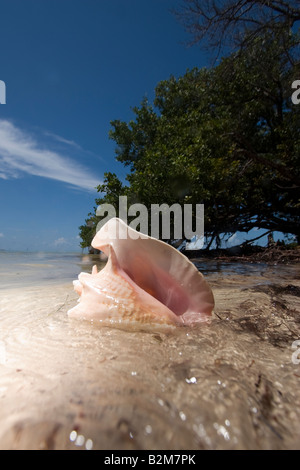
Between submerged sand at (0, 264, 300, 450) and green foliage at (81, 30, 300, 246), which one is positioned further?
green foliage at (81, 30, 300, 246)

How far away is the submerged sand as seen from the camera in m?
0.50

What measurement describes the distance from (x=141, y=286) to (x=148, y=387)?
87 centimetres

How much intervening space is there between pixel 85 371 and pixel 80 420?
20 cm

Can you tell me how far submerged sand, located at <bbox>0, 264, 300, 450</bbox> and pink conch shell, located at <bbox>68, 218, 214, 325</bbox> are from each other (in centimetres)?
11

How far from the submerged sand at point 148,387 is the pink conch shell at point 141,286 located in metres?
0.11

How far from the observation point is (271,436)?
1.70 feet

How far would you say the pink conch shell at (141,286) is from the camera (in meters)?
1.24

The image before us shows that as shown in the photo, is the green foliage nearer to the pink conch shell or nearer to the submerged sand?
the pink conch shell

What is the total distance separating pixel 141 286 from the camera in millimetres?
1512

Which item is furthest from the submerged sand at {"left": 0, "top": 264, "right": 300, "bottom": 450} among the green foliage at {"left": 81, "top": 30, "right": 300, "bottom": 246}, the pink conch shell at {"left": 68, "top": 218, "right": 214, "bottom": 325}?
the green foliage at {"left": 81, "top": 30, "right": 300, "bottom": 246}

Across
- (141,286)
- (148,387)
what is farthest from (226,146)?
(148,387)

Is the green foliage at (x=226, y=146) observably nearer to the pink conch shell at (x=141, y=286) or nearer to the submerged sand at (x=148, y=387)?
the pink conch shell at (x=141, y=286)
